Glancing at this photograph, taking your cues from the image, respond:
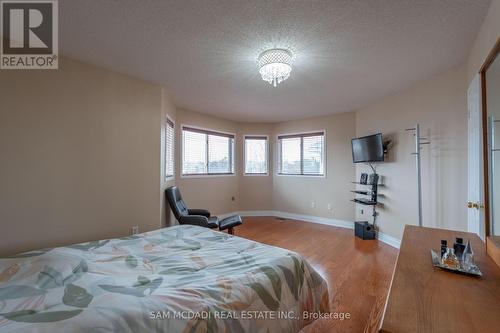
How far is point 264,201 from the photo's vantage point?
568 cm

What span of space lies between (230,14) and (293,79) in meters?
1.43

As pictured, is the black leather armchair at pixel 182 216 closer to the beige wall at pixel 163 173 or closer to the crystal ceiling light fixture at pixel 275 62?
the beige wall at pixel 163 173

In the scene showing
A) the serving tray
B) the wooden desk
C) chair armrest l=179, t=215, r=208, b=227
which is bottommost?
chair armrest l=179, t=215, r=208, b=227

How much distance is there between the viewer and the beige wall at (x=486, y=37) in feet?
4.79

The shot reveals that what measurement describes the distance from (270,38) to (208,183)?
348cm

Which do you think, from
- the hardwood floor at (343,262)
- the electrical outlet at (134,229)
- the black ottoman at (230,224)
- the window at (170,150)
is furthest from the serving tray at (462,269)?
the window at (170,150)

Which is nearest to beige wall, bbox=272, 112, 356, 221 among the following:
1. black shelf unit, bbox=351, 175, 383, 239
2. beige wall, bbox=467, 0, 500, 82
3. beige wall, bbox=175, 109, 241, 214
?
black shelf unit, bbox=351, 175, 383, 239

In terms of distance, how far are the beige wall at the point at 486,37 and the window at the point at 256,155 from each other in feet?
13.3

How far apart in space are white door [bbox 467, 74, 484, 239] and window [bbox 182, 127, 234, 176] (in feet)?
13.5

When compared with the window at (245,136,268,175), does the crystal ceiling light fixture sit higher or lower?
higher

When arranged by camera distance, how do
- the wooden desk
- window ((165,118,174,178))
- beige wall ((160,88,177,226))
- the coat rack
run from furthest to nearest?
window ((165,118,174,178))
beige wall ((160,88,177,226))
the coat rack
the wooden desk

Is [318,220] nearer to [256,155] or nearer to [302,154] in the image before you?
[302,154]

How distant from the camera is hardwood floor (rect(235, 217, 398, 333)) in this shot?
1.85 m

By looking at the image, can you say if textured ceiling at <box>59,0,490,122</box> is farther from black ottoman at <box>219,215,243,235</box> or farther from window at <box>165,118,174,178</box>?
black ottoman at <box>219,215,243,235</box>
